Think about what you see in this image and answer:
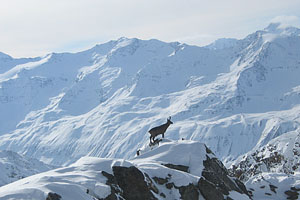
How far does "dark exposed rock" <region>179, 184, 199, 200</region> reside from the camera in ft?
132

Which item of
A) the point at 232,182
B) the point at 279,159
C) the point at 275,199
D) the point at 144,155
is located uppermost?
the point at 144,155

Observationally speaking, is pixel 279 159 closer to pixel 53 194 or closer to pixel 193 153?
pixel 193 153

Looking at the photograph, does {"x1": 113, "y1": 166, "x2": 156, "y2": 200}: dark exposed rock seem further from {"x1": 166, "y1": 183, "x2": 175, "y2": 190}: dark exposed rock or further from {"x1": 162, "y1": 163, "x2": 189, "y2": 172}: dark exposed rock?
{"x1": 162, "y1": 163, "x2": 189, "y2": 172}: dark exposed rock

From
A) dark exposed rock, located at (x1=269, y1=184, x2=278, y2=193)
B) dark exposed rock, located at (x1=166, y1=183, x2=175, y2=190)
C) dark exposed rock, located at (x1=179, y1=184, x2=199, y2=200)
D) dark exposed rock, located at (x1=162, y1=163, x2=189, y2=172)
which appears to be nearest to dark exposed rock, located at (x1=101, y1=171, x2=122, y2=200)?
dark exposed rock, located at (x1=166, y1=183, x2=175, y2=190)

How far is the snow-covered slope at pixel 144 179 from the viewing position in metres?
32.7

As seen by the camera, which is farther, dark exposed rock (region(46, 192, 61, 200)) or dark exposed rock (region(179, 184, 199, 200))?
dark exposed rock (region(179, 184, 199, 200))

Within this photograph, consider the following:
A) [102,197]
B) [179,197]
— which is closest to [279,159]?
[179,197]

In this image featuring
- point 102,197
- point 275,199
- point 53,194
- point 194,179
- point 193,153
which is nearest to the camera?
point 53,194

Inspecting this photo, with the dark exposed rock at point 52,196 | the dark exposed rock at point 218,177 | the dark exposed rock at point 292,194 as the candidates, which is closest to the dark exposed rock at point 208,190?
the dark exposed rock at point 218,177

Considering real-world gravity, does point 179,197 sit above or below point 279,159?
above

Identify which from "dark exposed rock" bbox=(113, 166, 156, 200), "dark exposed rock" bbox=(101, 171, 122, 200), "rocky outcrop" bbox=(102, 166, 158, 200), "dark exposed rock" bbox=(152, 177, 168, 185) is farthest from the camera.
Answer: "dark exposed rock" bbox=(152, 177, 168, 185)

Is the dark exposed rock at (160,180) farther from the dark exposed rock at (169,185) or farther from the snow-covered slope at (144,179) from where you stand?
the dark exposed rock at (169,185)

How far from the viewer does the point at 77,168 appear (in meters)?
39.6

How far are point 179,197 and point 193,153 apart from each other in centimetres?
916
